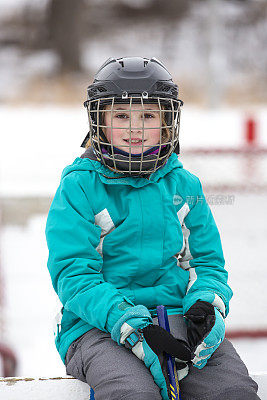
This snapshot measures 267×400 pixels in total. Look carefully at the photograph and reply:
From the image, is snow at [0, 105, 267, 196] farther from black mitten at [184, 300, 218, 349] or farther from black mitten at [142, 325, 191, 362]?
black mitten at [142, 325, 191, 362]

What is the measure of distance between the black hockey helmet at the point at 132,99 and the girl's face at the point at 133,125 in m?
0.02

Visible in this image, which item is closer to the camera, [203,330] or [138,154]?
[203,330]

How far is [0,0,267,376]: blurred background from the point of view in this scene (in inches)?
127

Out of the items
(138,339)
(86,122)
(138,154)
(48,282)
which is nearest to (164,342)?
(138,339)

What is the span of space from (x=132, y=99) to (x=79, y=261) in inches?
19.4

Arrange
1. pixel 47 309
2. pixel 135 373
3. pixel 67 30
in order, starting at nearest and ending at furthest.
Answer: pixel 135 373
pixel 47 309
pixel 67 30

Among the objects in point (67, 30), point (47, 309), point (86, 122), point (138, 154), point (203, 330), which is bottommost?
point (47, 309)

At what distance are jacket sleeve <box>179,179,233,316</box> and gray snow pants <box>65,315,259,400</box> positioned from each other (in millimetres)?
→ 163

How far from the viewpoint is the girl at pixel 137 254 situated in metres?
1.36

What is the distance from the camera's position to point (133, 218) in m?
1.52

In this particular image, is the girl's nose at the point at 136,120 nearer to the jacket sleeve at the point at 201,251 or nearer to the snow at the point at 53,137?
the jacket sleeve at the point at 201,251

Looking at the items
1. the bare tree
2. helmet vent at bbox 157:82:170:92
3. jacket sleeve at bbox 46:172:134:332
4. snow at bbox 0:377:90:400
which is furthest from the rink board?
the bare tree

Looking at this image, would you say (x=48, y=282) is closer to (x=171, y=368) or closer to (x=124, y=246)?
(x=124, y=246)

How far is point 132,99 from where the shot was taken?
1.53 meters
